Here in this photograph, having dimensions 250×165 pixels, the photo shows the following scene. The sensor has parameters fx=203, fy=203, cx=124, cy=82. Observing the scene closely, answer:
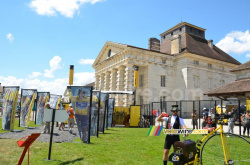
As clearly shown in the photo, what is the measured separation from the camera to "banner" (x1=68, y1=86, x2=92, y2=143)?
389 inches

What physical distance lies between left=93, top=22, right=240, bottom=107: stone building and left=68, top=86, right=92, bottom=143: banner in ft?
82.2

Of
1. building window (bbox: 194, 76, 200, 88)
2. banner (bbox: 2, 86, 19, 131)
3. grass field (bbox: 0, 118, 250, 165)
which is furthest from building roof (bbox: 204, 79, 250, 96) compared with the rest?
banner (bbox: 2, 86, 19, 131)

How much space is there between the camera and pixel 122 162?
645cm

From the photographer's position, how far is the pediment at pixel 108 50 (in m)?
38.2

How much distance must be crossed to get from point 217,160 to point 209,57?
124 feet

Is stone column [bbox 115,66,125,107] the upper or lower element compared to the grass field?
upper

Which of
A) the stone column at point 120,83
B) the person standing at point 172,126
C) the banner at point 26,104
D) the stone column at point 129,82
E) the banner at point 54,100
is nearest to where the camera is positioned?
the person standing at point 172,126

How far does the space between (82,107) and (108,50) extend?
114ft

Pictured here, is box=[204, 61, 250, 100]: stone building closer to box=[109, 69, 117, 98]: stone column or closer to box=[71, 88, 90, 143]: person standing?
box=[71, 88, 90, 143]: person standing

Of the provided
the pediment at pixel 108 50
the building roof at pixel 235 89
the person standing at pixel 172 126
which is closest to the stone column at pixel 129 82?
the pediment at pixel 108 50

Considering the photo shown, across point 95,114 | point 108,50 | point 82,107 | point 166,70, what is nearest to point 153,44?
point 166,70

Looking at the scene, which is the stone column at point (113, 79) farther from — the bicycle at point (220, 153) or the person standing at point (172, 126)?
the bicycle at point (220, 153)

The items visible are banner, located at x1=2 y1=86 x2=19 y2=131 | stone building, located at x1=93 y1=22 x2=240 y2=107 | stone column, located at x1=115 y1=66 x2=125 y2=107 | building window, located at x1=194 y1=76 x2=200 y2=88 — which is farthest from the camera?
building window, located at x1=194 y1=76 x2=200 y2=88

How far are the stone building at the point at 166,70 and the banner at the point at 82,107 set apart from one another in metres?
25.1
